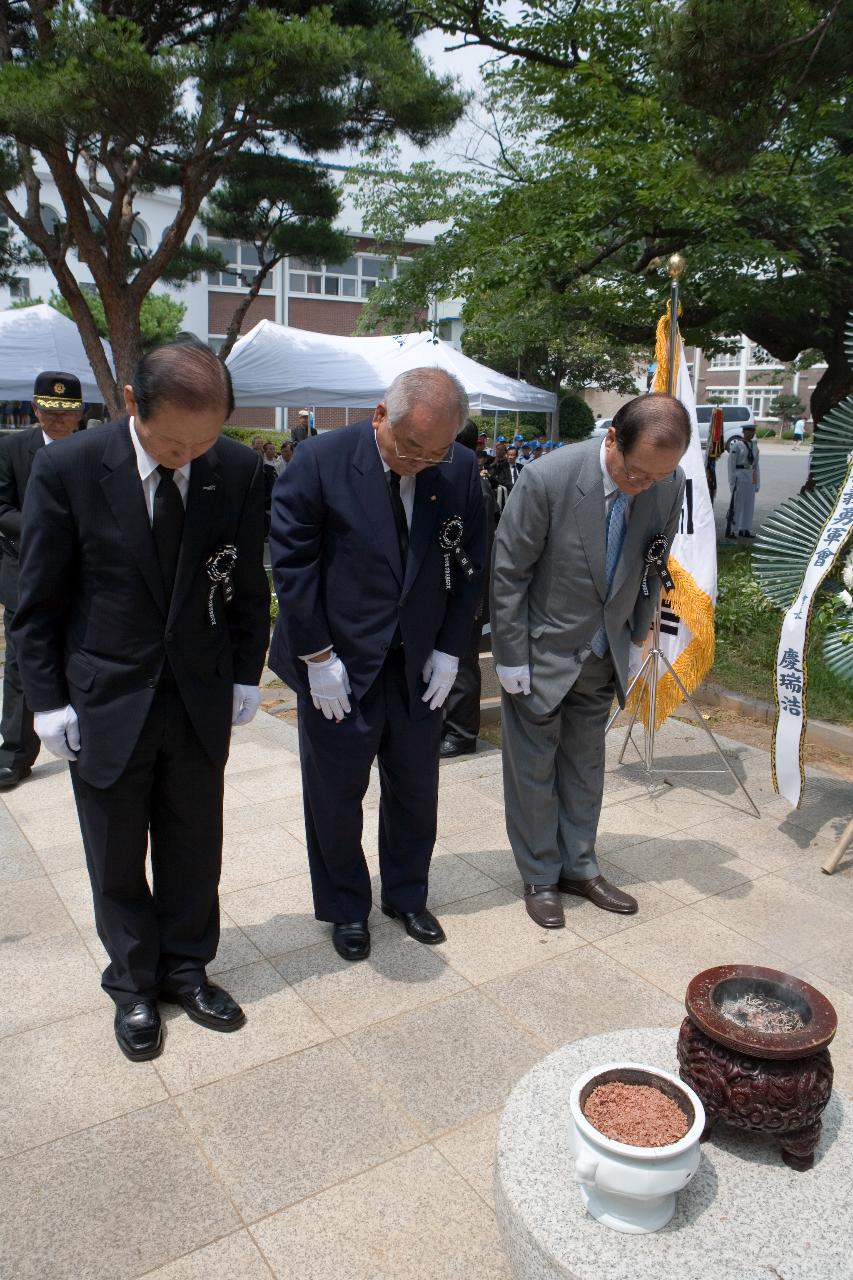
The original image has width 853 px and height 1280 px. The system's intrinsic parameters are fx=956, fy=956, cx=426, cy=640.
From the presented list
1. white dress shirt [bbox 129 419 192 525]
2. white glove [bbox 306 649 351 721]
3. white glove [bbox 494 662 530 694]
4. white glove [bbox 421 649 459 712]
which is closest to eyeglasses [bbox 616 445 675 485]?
white glove [bbox 494 662 530 694]

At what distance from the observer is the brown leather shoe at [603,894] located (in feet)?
11.5

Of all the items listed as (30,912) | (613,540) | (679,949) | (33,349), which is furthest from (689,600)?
(33,349)

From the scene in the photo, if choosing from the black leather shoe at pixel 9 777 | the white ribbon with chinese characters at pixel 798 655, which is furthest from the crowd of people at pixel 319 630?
the black leather shoe at pixel 9 777

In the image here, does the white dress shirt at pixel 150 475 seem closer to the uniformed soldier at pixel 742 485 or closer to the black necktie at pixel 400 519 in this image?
the black necktie at pixel 400 519

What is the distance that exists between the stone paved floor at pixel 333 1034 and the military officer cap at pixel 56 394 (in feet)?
6.12

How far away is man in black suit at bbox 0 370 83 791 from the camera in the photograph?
446 centimetres

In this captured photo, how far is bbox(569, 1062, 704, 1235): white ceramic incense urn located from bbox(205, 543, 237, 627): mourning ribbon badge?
1.49 meters

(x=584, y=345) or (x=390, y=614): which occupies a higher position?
(x=584, y=345)

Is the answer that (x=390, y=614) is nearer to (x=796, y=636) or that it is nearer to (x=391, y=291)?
(x=796, y=636)

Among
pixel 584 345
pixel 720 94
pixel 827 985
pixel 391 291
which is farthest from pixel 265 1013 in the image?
pixel 584 345

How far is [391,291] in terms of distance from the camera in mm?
15125

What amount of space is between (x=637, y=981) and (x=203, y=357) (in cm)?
→ 229

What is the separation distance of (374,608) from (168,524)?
0.71m

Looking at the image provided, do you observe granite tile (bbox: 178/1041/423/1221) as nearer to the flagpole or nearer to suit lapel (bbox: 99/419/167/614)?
suit lapel (bbox: 99/419/167/614)
